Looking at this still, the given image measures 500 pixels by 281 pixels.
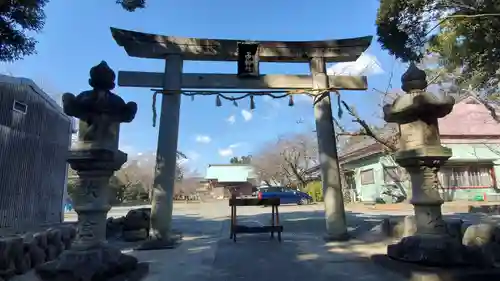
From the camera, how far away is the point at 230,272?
489cm

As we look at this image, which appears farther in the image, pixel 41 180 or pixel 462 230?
pixel 41 180

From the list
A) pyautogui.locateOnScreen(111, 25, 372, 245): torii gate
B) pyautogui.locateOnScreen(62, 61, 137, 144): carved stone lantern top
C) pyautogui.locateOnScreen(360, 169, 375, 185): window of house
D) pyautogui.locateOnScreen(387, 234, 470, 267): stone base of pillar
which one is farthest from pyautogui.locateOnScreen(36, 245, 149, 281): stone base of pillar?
pyautogui.locateOnScreen(360, 169, 375, 185): window of house

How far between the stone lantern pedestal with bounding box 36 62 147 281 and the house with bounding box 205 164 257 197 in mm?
43331

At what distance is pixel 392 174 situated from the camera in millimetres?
23875

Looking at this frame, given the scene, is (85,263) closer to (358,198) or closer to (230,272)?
(230,272)

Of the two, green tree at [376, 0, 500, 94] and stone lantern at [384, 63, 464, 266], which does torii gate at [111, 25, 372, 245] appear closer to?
green tree at [376, 0, 500, 94]

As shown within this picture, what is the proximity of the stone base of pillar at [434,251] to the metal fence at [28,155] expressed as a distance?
8.72 m

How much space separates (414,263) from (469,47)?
549cm

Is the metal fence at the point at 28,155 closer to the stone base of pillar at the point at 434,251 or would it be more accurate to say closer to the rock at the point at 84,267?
the rock at the point at 84,267

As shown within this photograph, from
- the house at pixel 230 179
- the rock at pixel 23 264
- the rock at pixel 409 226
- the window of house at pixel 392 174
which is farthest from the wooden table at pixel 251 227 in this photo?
the house at pixel 230 179

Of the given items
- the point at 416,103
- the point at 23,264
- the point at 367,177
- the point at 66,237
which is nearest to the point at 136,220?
the point at 66,237

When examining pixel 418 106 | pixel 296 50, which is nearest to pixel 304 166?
pixel 296 50

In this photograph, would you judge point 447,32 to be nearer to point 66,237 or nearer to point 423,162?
point 423,162

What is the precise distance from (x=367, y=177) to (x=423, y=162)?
903 inches
